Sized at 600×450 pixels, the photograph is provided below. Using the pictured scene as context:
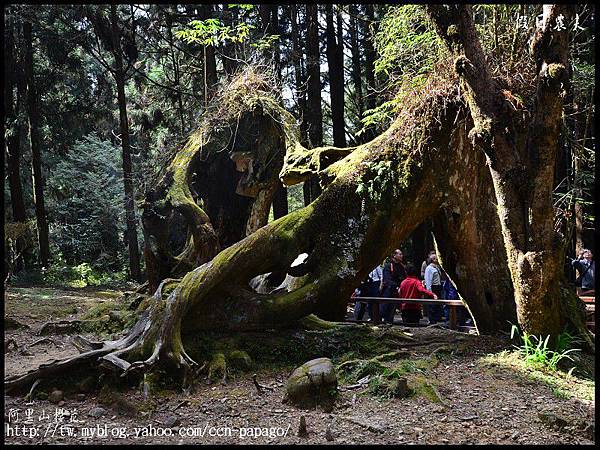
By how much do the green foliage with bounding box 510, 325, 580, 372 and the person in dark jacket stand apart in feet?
11.2

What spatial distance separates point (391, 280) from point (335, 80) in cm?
973

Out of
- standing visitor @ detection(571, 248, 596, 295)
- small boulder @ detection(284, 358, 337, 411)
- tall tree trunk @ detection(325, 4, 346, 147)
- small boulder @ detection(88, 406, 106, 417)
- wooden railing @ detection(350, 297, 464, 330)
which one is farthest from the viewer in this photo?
tall tree trunk @ detection(325, 4, 346, 147)

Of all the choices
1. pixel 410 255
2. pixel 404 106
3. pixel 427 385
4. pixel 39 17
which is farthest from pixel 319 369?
pixel 39 17

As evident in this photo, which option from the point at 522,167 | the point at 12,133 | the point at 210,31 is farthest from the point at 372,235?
the point at 12,133

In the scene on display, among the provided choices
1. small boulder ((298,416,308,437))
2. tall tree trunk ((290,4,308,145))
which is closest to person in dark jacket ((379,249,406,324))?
→ tall tree trunk ((290,4,308,145))

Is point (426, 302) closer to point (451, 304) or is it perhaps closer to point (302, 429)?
point (451, 304)

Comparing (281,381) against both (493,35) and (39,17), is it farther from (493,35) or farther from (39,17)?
(39,17)

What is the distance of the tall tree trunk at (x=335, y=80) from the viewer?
1748 cm

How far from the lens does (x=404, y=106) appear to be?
8234 mm

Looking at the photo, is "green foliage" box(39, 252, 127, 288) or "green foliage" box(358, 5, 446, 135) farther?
"green foliage" box(39, 252, 127, 288)

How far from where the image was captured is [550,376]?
6211 millimetres

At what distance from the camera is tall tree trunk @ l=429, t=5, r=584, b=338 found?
630cm

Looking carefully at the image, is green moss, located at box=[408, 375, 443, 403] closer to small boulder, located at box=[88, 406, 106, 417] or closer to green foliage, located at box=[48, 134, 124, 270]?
small boulder, located at box=[88, 406, 106, 417]

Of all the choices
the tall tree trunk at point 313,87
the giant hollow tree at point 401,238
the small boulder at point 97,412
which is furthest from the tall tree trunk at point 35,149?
→ the small boulder at point 97,412
